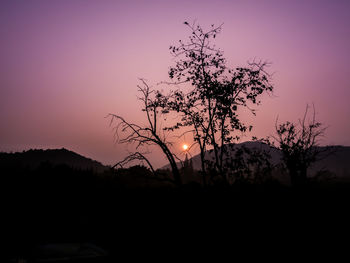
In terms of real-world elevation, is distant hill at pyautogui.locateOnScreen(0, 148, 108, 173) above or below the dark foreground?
above

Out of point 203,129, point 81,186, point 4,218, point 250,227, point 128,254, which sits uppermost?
point 203,129

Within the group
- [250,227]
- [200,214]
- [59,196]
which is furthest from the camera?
[59,196]

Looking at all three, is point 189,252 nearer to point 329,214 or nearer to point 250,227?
point 250,227

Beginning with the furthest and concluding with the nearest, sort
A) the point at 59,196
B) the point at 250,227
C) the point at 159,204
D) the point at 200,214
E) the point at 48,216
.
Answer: the point at 59,196
the point at 48,216
the point at 159,204
the point at 200,214
the point at 250,227

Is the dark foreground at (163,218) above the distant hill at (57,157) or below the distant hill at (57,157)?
below

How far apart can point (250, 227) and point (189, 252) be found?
315cm

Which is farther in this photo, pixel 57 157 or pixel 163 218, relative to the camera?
pixel 57 157

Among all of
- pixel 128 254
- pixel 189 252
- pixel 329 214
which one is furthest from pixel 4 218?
pixel 329 214

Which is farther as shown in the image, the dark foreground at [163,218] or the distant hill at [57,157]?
the distant hill at [57,157]

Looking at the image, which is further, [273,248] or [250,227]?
[250,227]

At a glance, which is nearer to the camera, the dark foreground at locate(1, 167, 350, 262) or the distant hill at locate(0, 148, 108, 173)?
the dark foreground at locate(1, 167, 350, 262)

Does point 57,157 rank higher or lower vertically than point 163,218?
higher

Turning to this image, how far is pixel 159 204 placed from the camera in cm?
1777

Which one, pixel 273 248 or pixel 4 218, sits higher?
pixel 4 218
